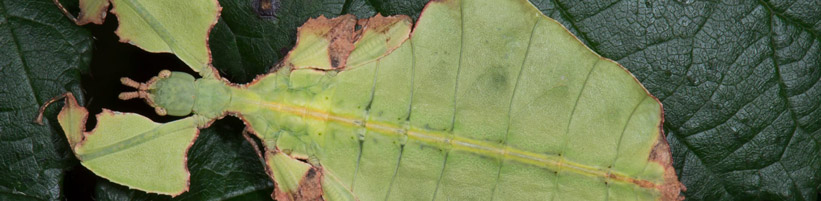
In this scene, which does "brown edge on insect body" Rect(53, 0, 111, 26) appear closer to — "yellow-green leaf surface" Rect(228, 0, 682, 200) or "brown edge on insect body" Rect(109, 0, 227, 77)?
"brown edge on insect body" Rect(109, 0, 227, 77)

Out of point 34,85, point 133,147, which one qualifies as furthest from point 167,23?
point 34,85

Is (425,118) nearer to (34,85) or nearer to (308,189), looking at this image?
(308,189)

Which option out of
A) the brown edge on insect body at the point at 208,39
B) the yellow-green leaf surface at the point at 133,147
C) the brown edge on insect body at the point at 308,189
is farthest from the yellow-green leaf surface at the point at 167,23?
the brown edge on insect body at the point at 308,189

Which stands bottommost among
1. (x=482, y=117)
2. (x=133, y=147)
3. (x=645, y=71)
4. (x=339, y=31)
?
(x=133, y=147)

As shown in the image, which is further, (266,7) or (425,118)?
(266,7)

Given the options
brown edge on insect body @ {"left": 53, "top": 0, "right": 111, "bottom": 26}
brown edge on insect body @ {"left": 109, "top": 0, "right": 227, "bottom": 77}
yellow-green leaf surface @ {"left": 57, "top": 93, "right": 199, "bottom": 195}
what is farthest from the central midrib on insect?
brown edge on insect body @ {"left": 53, "top": 0, "right": 111, "bottom": 26}
